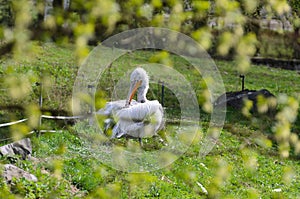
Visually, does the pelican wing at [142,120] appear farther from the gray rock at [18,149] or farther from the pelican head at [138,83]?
the gray rock at [18,149]

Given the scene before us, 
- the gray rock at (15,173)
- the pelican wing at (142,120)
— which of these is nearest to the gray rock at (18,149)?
the gray rock at (15,173)

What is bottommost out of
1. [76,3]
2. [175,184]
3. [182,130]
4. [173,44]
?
[175,184]

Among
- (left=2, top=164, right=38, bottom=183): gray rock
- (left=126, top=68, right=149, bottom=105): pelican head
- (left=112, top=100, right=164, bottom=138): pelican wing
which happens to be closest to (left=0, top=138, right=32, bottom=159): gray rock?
(left=2, top=164, right=38, bottom=183): gray rock

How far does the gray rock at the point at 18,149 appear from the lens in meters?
7.78

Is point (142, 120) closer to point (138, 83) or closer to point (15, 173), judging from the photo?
point (15, 173)

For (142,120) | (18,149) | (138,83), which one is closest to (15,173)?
(18,149)

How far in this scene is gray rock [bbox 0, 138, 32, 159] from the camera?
778cm

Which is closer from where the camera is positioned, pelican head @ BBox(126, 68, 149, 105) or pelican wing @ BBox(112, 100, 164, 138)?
pelican wing @ BBox(112, 100, 164, 138)

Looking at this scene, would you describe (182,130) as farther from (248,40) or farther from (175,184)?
(175,184)

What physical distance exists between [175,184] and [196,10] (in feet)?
19.7

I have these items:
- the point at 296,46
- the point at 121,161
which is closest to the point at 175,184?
the point at 121,161

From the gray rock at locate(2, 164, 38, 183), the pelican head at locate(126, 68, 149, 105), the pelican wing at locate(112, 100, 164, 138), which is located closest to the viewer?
the pelican wing at locate(112, 100, 164, 138)

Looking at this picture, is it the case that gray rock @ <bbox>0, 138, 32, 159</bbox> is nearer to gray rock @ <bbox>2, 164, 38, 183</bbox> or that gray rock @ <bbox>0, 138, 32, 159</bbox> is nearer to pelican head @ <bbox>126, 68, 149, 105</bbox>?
gray rock @ <bbox>2, 164, 38, 183</bbox>

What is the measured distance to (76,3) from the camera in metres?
2.27
